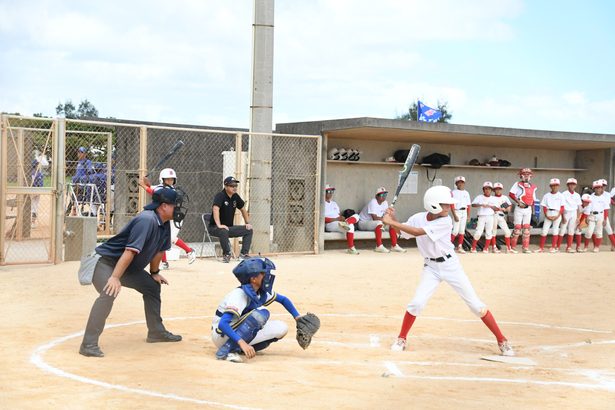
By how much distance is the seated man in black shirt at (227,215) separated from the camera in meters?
15.1

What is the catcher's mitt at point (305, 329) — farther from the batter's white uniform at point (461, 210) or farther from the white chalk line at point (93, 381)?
the batter's white uniform at point (461, 210)

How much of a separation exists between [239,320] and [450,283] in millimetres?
2251

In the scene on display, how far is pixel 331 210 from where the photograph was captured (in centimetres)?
1934

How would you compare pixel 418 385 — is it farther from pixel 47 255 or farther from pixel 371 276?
→ pixel 47 255

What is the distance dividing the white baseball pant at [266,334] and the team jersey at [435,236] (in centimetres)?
167

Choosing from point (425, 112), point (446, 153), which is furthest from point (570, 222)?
point (425, 112)

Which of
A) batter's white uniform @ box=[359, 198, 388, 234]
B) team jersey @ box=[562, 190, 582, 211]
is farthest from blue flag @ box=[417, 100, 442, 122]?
batter's white uniform @ box=[359, 198, 388, 234]

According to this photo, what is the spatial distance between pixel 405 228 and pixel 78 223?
7.95m

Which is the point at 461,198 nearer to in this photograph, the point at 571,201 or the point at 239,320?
the point at 571,201

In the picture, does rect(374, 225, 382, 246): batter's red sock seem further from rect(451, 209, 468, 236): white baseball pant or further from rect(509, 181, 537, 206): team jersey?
rect(509, 181, 537, 206): team jersey

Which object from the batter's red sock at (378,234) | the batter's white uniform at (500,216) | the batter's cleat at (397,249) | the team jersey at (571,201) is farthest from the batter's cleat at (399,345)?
the team jersey at (571,201)

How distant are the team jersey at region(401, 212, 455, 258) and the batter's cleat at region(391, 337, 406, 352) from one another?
901 mm

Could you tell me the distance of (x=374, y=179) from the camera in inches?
842

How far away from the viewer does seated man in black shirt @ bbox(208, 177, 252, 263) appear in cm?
1514
